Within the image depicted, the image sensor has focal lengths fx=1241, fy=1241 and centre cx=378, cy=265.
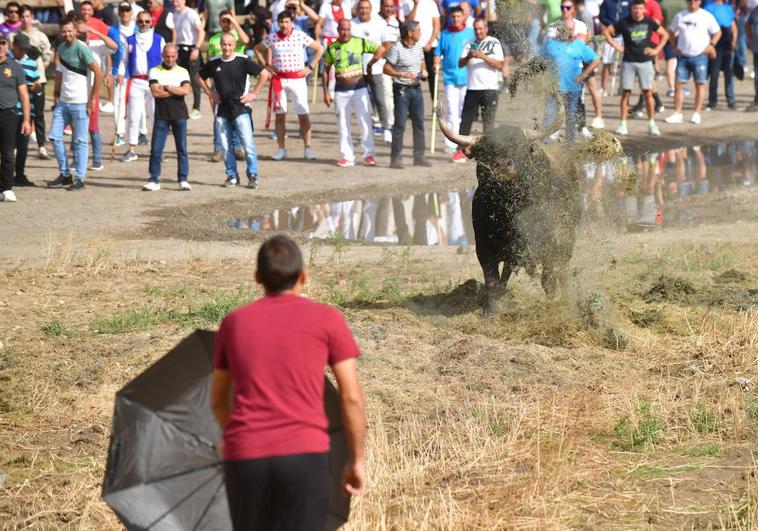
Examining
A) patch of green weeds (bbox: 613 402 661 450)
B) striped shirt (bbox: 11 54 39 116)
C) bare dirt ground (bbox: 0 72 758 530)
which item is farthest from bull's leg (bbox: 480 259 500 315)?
striped shirt (bbox: 11 54 39 116)

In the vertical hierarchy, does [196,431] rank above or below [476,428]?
above

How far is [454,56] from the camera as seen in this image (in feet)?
60.0

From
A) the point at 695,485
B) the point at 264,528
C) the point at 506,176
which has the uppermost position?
the point at 506,176

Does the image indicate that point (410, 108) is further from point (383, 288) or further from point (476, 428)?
point (476, 428)

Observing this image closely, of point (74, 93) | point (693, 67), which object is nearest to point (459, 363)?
point (74, 93)

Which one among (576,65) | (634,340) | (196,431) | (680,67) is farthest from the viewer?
(680,67)

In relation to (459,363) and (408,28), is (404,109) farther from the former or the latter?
(459,363)

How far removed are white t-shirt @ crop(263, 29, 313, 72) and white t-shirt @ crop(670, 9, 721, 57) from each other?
24.5 feet

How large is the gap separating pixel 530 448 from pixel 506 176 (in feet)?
10.9

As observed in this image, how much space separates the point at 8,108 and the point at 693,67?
1229cm

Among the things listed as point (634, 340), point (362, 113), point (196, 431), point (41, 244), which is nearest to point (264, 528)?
point (196, 431)

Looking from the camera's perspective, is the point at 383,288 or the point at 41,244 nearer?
the point at 383,288

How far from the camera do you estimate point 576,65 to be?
50.4ft

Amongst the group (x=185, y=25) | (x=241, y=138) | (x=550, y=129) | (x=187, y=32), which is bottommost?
(x=241, y=138)
